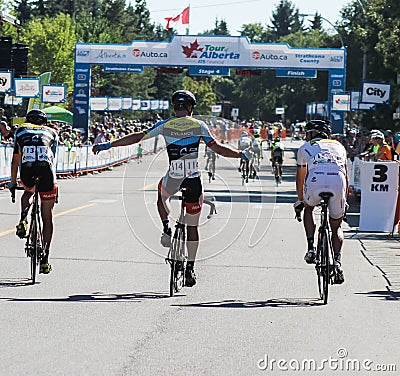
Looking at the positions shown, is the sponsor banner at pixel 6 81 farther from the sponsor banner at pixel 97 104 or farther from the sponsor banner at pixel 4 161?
the sponsor banner at pixel 97 104

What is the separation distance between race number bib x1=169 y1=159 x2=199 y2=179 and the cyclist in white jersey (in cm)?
115

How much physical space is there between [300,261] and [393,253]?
2060 millimetres

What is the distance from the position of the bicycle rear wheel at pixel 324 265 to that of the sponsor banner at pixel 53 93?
1618 inches

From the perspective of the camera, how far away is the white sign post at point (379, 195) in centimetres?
1689

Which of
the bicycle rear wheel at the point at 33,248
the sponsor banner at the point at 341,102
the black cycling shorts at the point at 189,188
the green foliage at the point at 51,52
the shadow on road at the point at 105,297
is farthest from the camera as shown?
the green foliage at the point at 51,52

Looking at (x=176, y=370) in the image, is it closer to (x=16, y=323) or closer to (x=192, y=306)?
(x=16, y=323)

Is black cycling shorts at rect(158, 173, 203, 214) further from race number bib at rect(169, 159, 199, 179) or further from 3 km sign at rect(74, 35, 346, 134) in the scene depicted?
3 km sign at rect(74, 35, 346, 134)

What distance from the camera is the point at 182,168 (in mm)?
9391

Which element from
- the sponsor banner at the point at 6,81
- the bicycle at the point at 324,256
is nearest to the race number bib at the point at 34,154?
the bicycle at the point at 324,256

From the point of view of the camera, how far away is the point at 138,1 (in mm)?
144625

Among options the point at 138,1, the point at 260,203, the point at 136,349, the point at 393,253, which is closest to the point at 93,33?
the point at 138,1

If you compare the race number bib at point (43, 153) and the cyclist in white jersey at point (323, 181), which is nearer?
the cyclist in white jersey at point (323, 181)

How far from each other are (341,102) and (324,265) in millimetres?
35653

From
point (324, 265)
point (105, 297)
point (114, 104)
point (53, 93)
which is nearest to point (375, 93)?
point (53, 93)
